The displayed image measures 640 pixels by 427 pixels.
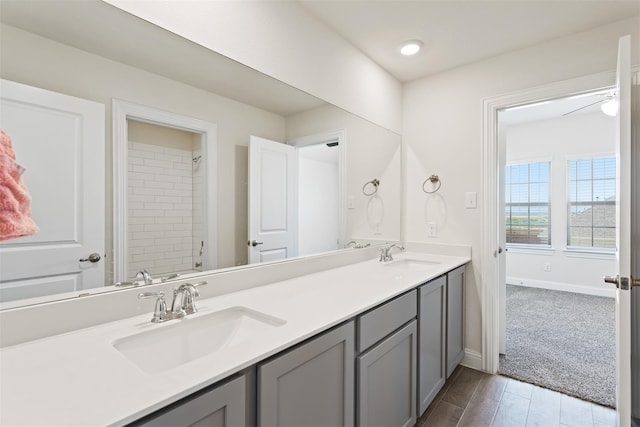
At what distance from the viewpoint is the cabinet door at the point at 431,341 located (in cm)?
166

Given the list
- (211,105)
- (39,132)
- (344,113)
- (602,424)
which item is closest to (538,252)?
(602,424)

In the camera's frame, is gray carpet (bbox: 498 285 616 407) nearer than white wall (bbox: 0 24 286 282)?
No

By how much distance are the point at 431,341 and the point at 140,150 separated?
175 cm

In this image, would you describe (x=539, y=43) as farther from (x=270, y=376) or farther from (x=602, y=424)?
(x=270, y=376)

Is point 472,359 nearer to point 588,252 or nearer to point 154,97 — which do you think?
point 154,97

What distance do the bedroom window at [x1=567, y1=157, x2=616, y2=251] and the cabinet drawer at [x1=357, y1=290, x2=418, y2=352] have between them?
430cm

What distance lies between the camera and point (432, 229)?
2.54 metres

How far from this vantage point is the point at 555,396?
195 cm

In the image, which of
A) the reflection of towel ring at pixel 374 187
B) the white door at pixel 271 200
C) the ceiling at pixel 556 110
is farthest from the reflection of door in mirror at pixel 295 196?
the ceiling at pixel 556 110

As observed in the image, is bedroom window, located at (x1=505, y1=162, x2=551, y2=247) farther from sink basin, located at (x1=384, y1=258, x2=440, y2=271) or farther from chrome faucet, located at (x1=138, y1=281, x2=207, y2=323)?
chrome faucet, located at (x1=138, y1=281, x2=207, y2=323)

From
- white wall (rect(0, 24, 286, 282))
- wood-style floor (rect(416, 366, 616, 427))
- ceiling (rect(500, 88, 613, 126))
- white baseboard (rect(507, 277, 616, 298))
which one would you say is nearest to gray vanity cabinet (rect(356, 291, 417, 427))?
wood-style floor (rect(416, 366, 616, 427))

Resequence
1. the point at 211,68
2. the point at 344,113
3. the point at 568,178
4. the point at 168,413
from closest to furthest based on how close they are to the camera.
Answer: the point at 168,413, the point at 211,68, the point at 344,113, the point at 568,178

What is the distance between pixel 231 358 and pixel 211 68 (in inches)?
46.2

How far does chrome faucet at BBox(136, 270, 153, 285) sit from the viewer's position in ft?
3.70
